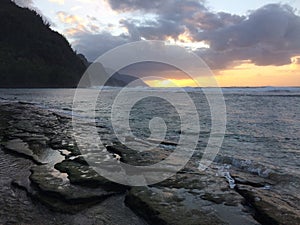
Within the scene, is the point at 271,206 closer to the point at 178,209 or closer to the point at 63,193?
the point at 178,209

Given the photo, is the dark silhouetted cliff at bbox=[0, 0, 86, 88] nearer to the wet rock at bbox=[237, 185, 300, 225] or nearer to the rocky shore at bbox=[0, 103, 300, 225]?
the rocky shore at bbox=[0, 103, 300, 225]

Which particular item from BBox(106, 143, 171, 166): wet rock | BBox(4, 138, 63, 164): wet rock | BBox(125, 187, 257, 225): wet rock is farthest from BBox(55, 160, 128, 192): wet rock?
BBox(106, 143, 171, 166): wet rock

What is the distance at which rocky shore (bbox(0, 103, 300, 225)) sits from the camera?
509cm

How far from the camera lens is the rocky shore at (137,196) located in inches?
200

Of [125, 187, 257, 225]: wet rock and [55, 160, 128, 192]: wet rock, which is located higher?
[55, 160, 128, 192]: wet rock

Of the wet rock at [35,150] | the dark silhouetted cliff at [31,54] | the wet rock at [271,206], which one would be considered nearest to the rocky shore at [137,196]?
the wet rock at [271,206]

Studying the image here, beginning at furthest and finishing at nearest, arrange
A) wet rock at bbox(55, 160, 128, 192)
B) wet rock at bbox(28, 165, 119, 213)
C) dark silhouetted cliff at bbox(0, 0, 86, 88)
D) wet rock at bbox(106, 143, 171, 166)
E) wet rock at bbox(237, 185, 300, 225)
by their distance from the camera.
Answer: dark silhouetted cliff at bbox(0, 0, 86, 88) → wet rock at bbox(106, 143, 171, 166) → wet rock at bbox(55, 160, 128, 192) → wet rock at bbox(28, 165, 119, 213) → wet rock at bbox(237, 185, 300, 225)

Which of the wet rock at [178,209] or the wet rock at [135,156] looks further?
the wet rock at [135,156]

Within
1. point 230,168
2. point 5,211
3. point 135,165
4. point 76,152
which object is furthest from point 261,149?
point 5,211

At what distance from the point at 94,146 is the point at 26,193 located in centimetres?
486

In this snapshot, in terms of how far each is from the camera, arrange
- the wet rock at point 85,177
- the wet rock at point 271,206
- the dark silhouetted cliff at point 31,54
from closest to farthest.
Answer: the wet rock at point 271,206 < the wet rock at point 85,177 < the dark silhouetted cliff at point 31,54

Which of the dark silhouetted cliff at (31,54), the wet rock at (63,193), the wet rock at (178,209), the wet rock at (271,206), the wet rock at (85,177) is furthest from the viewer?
the dark silhouetted cliff at (31,54)

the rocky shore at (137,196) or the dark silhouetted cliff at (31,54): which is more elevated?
the dark silhouetted cliff at (31,54)

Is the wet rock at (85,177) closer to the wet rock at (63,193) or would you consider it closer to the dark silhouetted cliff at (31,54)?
the wet rock at (63,193)
